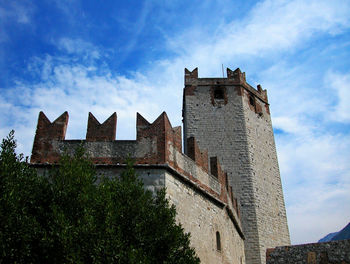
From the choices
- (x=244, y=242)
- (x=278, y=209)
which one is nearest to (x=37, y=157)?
(x=244, y=242)

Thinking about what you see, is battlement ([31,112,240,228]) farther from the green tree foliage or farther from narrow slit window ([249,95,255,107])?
narrow slit window ([249,95,255,107])

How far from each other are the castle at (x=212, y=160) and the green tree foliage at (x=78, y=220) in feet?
4.50

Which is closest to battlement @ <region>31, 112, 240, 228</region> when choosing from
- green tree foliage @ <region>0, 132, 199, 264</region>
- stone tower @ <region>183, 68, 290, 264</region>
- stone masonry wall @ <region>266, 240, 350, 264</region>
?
green tree foliage @ <region>0, 132, 199, 264</region>

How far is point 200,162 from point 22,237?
6.03 m

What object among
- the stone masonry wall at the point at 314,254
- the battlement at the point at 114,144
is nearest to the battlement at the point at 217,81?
the battlement at the point at 114,144

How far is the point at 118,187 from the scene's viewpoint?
7504mm

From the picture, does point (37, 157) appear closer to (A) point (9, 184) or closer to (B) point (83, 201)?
(A) point (9, 184)

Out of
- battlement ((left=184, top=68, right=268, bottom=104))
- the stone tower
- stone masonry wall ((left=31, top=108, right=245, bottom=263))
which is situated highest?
battlement ((left=184, top=68, right=268, bottom=104))

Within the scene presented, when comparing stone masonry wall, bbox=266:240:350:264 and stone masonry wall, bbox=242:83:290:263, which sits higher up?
stone masonry wall, bbox=242:83:290:263

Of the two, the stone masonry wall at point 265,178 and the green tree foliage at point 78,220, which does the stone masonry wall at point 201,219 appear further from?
the stone masonry wall at point 265,178

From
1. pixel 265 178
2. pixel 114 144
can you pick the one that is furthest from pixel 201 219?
pixel 265 178

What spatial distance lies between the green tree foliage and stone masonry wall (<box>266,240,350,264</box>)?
1.90 m

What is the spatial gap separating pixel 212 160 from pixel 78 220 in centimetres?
676

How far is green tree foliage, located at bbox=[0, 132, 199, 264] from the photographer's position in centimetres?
623
